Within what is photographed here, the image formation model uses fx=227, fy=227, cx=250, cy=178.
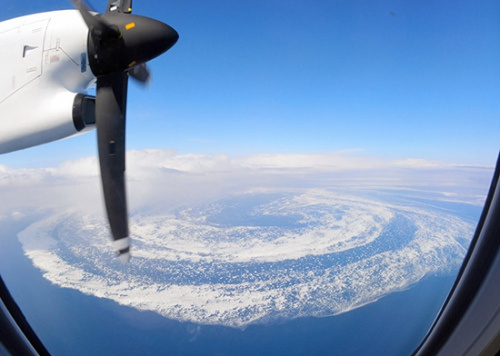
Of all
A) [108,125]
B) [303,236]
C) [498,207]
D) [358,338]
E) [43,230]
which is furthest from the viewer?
[303,236]

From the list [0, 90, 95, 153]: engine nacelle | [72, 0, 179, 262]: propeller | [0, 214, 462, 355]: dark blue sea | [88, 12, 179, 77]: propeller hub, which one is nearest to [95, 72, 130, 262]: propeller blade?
[72, 0, 179, 262]: propeller

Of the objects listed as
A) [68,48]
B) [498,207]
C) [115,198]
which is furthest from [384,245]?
[68,48]

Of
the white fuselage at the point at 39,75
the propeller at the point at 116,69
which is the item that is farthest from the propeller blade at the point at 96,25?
the white fuselage at the point at 39,75

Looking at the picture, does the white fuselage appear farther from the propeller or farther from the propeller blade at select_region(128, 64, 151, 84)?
the propeller blade at select_region(128, 64, 151, 84)

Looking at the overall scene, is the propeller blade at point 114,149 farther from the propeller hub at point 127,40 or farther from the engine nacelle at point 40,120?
the engine nacelle at point 40,120

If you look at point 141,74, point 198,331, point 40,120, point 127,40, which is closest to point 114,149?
point 40,120

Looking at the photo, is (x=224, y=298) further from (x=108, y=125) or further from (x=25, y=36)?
(x=25, y=36)

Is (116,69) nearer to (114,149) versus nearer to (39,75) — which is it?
(39,75)
